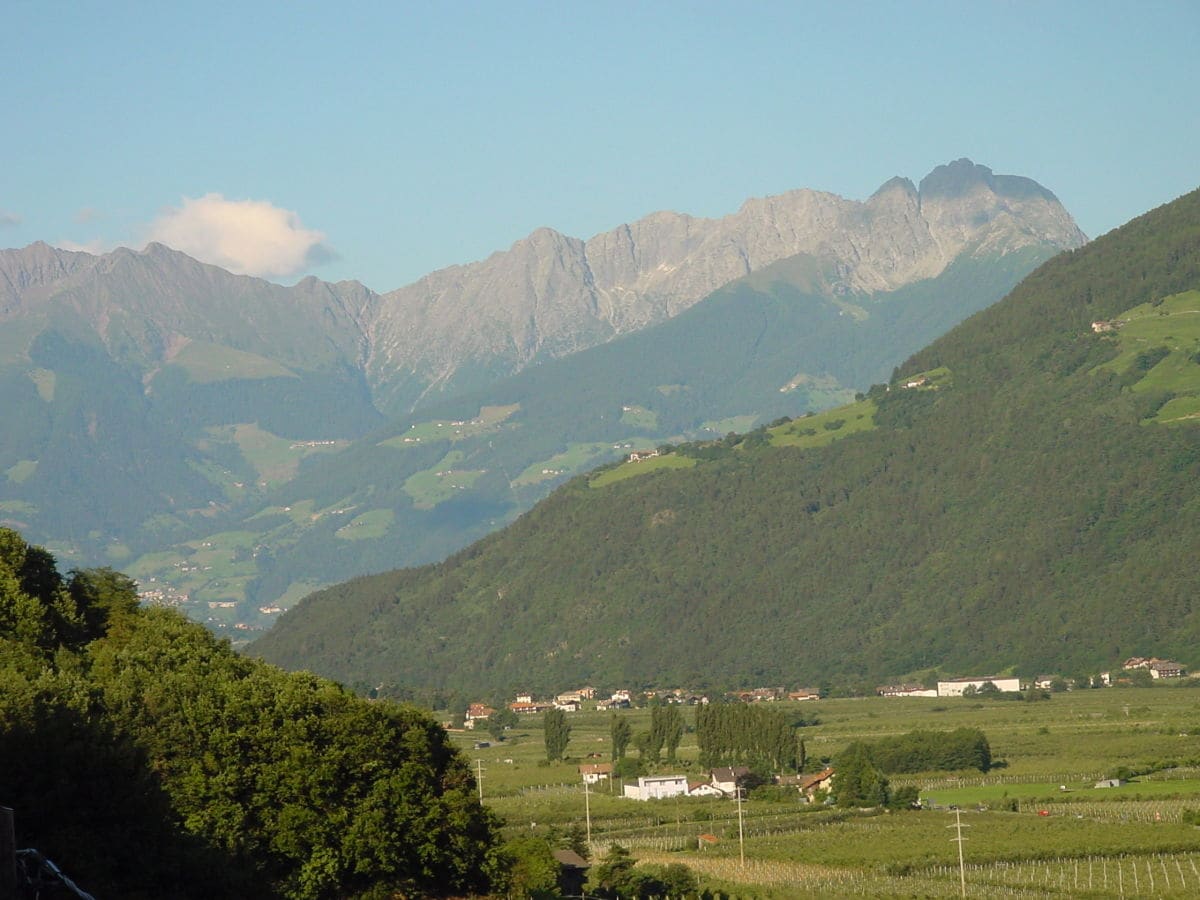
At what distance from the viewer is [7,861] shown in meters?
23.2

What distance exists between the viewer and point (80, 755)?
43906 millimetres

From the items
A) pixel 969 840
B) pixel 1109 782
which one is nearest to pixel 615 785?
pixel 1109 782

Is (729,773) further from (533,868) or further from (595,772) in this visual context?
(533,868)

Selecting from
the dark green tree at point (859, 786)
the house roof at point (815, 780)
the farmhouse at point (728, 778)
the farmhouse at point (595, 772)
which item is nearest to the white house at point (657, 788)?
the farmhouse at point (728, 778)

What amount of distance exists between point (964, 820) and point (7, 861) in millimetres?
83607

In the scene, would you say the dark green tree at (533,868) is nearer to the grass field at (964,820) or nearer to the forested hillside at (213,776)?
the forested hillside at (213,776)

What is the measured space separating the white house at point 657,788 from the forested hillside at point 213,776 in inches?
2097

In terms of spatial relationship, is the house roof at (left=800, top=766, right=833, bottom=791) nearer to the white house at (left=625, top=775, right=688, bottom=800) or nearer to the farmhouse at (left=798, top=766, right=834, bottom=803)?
the farmhouse at (left=798, top=766, right=834, bottom=803)

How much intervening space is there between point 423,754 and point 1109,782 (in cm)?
6535

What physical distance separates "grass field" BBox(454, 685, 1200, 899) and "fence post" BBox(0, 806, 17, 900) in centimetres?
5539

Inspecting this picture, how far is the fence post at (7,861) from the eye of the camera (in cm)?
2292

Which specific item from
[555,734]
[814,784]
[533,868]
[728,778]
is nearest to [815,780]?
[814,784]

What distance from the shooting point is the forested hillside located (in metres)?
42.4

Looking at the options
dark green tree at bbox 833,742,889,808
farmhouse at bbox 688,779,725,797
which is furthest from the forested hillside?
farmhouse at bbox 688,779,725,797
